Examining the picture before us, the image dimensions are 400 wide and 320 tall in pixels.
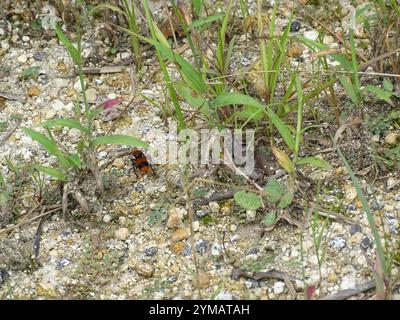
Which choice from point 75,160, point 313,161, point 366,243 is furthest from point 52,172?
point 366,243

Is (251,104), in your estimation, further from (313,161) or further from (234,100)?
(313,161)

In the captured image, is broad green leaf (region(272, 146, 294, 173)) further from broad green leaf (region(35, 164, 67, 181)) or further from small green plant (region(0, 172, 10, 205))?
small green plant (region(0, 172, 10, 205))

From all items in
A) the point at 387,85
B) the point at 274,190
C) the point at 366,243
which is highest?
the point at 387,85

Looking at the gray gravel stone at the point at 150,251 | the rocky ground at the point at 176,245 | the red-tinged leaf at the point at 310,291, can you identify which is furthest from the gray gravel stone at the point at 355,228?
the gray gravel stone at the point at 150,251

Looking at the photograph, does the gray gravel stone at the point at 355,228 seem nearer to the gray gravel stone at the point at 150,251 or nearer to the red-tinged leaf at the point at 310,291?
the red-tinged leaf at the point at 310,291

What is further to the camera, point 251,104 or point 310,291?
point 251,104
